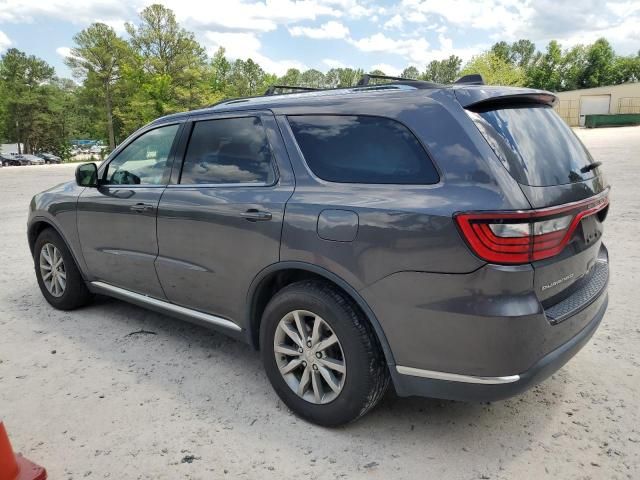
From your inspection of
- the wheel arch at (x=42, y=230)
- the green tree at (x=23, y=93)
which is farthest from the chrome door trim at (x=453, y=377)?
the green tree at (x=23, y=93)

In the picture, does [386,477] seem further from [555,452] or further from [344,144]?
[344,144]

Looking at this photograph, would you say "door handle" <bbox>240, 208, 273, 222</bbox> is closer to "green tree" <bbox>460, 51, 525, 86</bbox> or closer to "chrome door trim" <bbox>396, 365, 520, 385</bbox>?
Answer: "chrome door trim" <bbox>396, 365, 520, 385</bbox>

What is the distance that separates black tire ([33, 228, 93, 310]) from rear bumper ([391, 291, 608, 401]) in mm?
3313

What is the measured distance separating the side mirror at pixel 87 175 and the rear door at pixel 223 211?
39.7 inches

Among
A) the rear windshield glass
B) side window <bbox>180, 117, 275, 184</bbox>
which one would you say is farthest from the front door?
the rear windshield glass

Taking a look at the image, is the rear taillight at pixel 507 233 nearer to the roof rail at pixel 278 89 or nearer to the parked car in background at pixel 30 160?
the roof rail at pixel 278 89

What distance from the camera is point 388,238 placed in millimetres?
2379

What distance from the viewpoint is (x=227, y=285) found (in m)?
3.17

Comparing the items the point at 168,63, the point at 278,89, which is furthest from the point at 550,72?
the point at 278,89

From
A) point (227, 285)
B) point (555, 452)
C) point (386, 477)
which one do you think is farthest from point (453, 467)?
point (227, 285)

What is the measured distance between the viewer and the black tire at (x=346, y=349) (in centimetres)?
254

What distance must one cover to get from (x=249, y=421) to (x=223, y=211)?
125 centimetres

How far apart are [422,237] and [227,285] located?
1397mm

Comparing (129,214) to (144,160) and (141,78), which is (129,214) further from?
(141,78)
